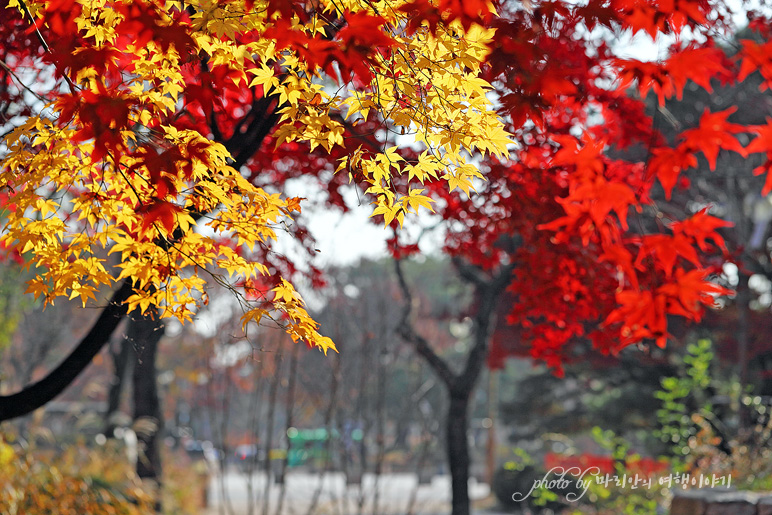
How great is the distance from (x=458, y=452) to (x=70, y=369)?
441cm

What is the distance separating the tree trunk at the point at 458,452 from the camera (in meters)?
6.55

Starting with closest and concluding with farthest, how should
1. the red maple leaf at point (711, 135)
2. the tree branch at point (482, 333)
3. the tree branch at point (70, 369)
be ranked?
the red maple leaf at point (711, 135), the tree branch at point (70, 369), the tree branch at point (482, 333)

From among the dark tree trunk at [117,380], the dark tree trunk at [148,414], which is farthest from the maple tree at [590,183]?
the dark tree trunk at [117,380]

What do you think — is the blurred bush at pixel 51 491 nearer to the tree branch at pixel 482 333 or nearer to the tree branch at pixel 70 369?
the tree branch at pixel 70 369

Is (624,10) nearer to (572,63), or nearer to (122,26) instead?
(122,26)

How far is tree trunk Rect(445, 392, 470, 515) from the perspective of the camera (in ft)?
21.5

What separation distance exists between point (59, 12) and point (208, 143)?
23.2 inches

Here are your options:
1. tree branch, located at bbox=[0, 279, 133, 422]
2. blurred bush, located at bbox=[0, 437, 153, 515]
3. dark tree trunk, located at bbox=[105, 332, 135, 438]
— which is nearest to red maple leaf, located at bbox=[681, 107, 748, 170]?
tree branch, located at bbox=[0, 279, 133, 422]

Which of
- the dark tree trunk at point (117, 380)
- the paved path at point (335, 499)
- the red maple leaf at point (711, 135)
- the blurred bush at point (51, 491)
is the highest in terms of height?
the red maple leaf at point (711, 135)

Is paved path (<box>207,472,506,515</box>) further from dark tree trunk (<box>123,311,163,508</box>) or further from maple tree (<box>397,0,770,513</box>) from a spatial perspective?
maple tree (<box>397,0,770,513</box>)

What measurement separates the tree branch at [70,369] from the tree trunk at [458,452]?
431cm

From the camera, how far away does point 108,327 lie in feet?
10.1

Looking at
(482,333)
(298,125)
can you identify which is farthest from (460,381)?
(298,125)

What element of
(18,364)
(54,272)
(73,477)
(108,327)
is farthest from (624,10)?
(18,364)
